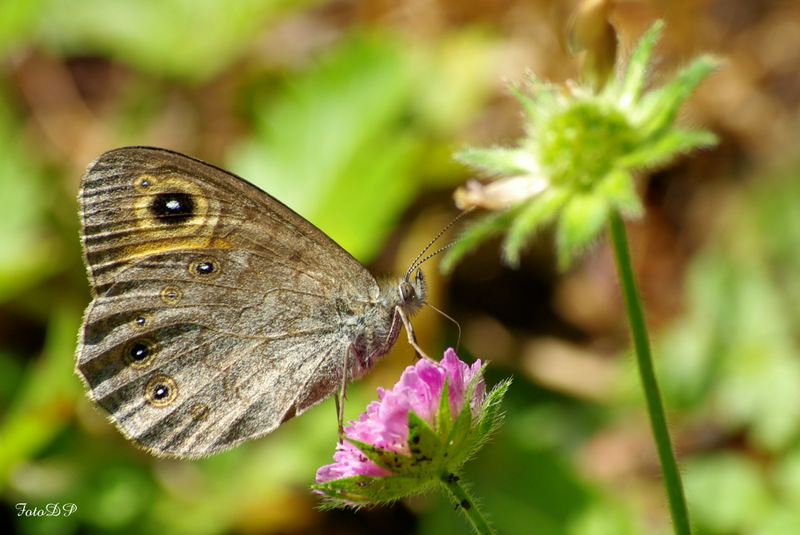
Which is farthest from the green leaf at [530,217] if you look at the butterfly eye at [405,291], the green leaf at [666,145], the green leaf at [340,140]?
the green leaf at [340,140]

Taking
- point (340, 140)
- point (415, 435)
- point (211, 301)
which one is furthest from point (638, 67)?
point (340, 140)

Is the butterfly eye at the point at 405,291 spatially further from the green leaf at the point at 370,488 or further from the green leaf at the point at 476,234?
the green leaf at the point at 370,488

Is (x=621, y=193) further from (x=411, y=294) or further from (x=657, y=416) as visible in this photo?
(x=411, y=294)

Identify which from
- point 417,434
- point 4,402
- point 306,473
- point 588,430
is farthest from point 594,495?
point 4,402

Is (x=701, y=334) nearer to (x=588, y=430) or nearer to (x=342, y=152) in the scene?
(x=588, y=430)

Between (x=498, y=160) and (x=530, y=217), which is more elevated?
(x=498, y=160)

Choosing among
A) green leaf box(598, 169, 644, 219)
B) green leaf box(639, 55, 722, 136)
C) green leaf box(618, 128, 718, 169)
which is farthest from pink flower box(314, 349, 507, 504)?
green leaf box(639, 55, 722, 136)
